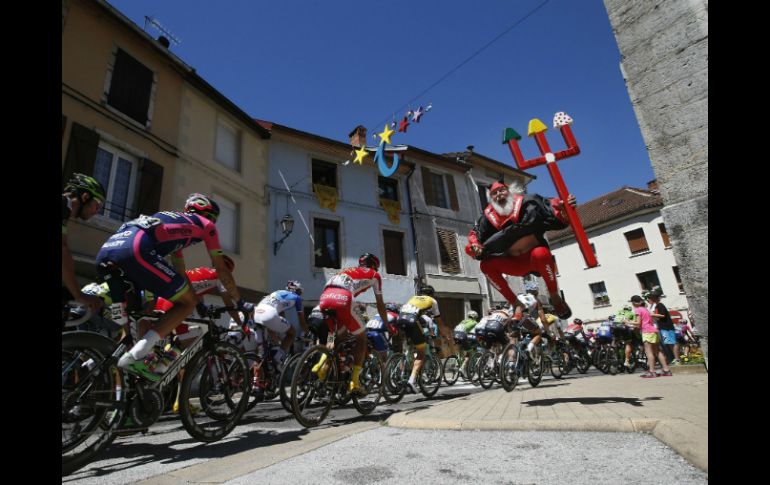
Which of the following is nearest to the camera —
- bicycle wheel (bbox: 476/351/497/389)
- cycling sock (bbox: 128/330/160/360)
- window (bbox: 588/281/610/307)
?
cycling sock (bbox: 128/330/160/360)

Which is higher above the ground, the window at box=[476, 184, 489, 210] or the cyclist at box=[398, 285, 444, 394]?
the window at box=[476, 184, 489, 210]

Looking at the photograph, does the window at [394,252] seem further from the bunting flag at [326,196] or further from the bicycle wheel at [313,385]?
the bicycle wheel at [313,385]

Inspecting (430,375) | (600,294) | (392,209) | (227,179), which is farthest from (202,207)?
(600,294)

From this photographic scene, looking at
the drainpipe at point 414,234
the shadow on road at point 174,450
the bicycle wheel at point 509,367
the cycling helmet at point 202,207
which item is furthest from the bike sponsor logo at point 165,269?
the drainpipe at point 414,234

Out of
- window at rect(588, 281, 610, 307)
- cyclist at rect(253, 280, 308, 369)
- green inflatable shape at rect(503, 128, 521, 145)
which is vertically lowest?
cyclist at rect(253, 280, 308, 369)

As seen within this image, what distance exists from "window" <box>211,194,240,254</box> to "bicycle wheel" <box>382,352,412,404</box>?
8.66m

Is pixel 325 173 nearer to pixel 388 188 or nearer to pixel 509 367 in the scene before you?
pixel 388 188

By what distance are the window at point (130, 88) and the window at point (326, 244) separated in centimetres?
700

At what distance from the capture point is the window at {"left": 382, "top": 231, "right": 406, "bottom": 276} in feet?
58.2

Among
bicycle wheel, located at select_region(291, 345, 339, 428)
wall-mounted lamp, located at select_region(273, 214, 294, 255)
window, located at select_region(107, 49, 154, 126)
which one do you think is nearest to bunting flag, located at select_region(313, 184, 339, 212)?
wall-mounted lamp, located at select_region(273, 214, 294, 255)

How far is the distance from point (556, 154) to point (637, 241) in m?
28.0

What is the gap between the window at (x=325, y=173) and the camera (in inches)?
680

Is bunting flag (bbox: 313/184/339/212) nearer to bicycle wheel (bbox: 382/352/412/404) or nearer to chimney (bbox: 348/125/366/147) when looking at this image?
chimney (bbox: 348/125/366/147)
